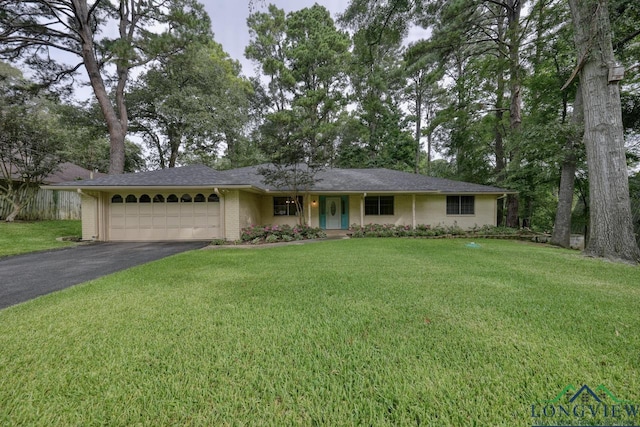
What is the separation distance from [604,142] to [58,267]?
1292cm

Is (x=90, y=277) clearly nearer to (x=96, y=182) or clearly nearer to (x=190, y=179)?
(x=190, y=179)

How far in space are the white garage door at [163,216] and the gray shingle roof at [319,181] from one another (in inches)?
26.5

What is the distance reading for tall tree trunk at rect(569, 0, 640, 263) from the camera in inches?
220

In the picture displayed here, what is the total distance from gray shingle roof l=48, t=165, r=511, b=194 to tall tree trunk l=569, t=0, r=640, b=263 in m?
5.39

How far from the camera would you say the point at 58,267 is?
205 inches

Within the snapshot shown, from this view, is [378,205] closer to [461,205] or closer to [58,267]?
[461,205]

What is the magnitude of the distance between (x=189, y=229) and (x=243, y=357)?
29.9 feet

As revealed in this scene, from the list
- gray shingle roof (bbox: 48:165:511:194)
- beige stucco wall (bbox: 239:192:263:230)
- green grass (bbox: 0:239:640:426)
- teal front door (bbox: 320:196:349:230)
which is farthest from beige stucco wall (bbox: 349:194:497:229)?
green grass (bbox: 0:239:640:426)

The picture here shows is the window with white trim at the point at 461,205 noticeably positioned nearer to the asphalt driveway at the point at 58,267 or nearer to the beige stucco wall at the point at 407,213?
the beige stucco wall at the point at 407,213

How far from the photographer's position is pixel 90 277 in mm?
4453

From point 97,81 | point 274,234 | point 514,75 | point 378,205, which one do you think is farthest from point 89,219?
point 514,75

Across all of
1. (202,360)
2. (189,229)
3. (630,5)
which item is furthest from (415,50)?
(202,360)

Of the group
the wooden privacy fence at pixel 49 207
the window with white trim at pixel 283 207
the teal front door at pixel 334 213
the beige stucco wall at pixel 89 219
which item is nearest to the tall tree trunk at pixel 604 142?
the teal front door at pixel 334 213

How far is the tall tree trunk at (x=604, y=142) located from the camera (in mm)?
5594
